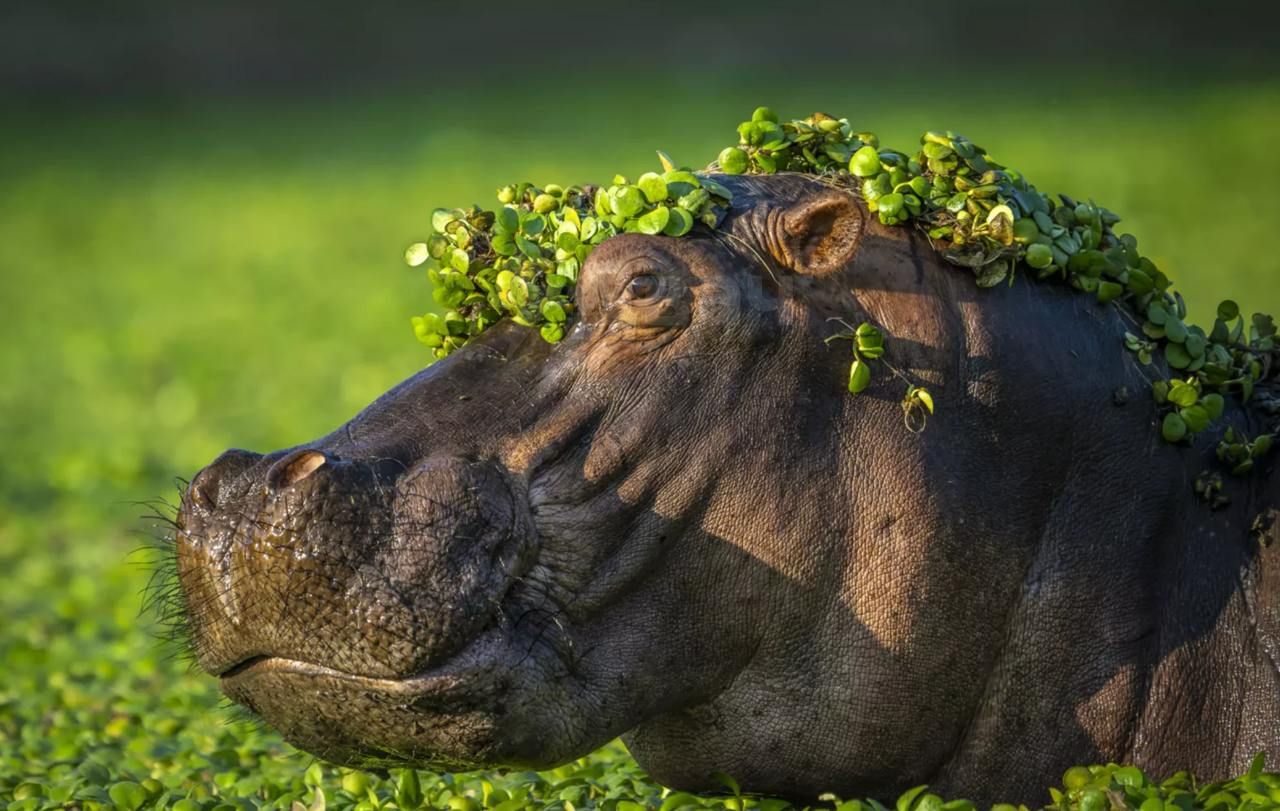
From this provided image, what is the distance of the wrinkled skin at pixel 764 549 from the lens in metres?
3.36

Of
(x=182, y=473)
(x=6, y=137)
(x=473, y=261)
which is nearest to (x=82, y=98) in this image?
(x=6, y=137)

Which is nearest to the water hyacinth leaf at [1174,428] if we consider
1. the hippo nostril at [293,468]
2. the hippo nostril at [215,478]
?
the hippo nostril at [293,468]

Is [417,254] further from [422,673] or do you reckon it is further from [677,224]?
[422,673]

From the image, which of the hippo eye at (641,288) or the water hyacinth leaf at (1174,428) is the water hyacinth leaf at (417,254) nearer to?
the hippo eye at (641,288)

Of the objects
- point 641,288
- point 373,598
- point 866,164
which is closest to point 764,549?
point 641,288

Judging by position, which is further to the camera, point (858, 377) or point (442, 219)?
point (442, 219)

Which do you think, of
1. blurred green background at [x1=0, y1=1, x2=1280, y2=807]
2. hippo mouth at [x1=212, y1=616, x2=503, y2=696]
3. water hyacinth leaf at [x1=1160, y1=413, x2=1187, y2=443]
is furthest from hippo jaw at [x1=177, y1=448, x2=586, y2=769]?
water hyacinth leaf at [x1=1160, y1=413, x2=1187, y2=443]

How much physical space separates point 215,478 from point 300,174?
17.4 m

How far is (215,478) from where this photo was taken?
345 cm

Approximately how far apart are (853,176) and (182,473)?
662 cm

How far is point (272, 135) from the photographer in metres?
23.1

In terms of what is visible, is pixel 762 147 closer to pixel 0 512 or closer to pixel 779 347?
pixel 779 347

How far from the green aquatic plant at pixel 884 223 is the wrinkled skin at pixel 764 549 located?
57mm

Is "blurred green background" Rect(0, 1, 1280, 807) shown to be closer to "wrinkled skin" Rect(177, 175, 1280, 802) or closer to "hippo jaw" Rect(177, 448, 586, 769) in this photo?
"hippo jaw" Rect(177, 448, 586, 769)
